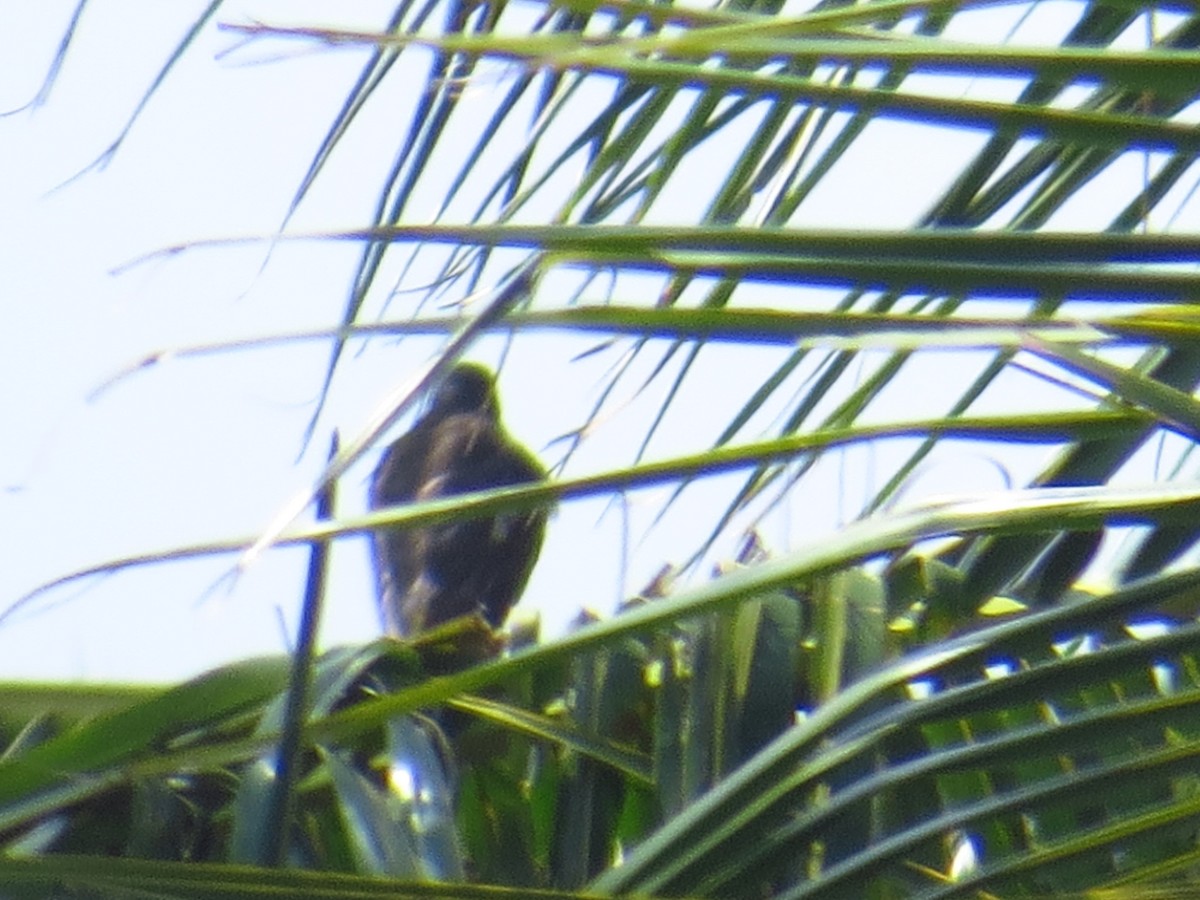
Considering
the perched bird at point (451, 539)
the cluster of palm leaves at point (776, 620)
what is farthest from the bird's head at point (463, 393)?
the cluster of palm leaves at point (776, 620)

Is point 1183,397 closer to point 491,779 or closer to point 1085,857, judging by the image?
point 1085,857

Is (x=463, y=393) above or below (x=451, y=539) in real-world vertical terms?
above

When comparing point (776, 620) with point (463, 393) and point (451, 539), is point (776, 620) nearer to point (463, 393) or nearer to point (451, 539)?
point (451, 539)

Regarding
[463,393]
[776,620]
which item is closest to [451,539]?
[463,393]

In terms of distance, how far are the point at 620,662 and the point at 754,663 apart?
0.12m

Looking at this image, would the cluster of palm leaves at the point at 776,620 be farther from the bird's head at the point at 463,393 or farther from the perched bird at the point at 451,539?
the bird's head at the point at 463,393

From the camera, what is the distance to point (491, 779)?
4.04ft

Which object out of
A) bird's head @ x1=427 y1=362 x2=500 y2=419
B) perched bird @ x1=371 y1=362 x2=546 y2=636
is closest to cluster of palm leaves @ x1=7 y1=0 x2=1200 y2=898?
perched bird @ x1=371 y1=362 x2=546 y2=636

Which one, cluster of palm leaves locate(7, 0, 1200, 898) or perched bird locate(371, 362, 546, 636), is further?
perched bird locate(371, 362, 546, 636)

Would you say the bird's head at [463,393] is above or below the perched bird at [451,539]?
above

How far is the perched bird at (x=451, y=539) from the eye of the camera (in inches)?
218

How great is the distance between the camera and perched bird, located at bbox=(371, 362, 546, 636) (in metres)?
5.53

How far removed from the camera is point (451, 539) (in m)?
5.64

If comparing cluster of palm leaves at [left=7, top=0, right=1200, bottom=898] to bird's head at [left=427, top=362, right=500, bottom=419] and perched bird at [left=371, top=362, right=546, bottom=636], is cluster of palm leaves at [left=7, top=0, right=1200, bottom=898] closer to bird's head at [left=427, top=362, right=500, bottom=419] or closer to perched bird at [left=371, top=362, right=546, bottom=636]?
perched bird at [left=371, top=362, right=546, bottom=636]
